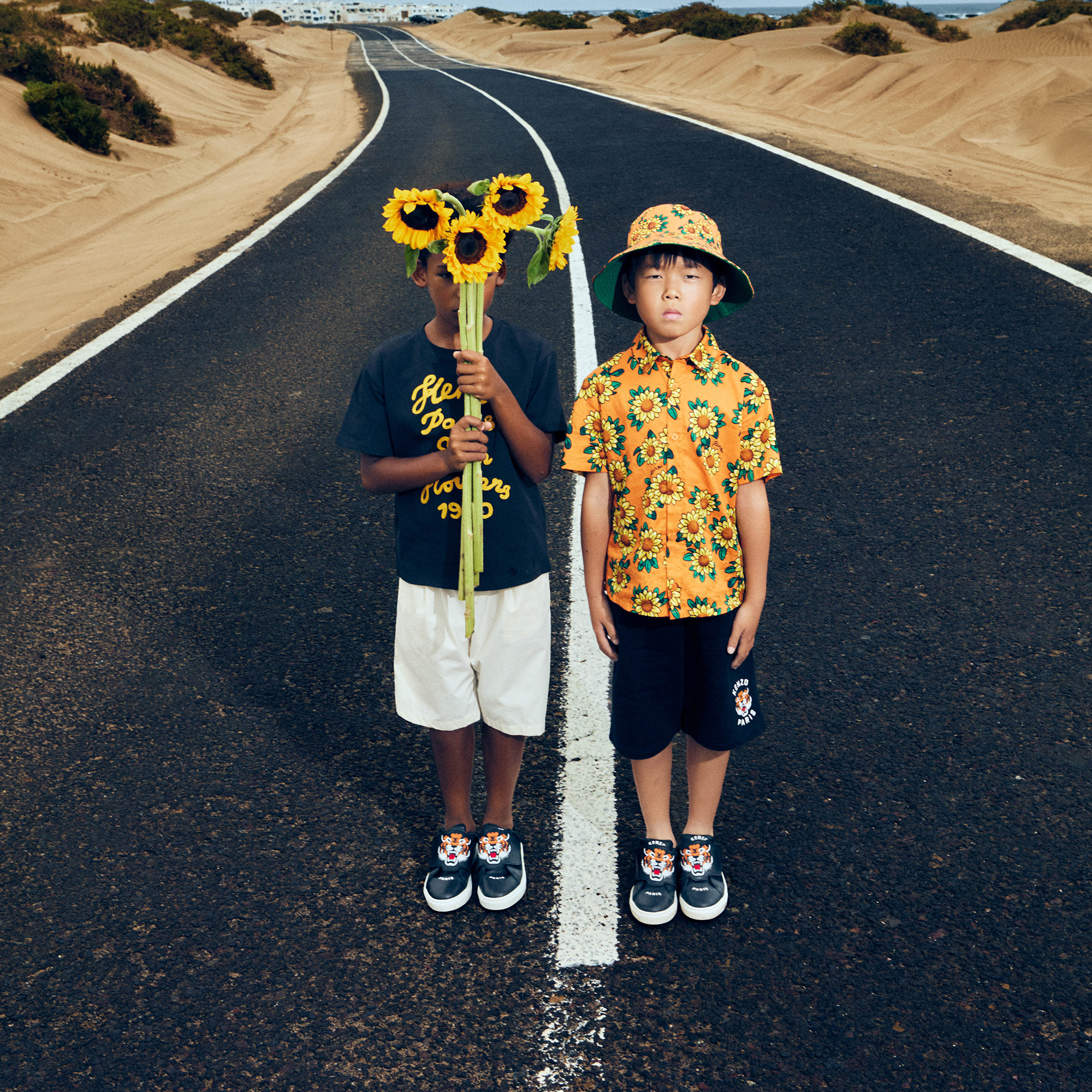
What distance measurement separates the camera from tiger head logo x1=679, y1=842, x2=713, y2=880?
2.82 metres

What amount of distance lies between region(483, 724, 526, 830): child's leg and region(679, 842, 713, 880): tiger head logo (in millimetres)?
505

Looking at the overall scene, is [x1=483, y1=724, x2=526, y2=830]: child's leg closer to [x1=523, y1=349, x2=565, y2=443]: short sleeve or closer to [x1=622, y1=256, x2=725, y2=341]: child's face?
[x1=523, y1=349, x2=565, y2=443]: short sleeve

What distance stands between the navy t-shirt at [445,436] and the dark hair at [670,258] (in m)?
A: 0.30

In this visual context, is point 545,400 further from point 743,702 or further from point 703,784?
point 703,784

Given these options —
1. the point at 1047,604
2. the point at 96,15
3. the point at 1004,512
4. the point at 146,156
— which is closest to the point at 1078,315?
the point at 1004,512

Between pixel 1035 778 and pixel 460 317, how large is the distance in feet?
7.67

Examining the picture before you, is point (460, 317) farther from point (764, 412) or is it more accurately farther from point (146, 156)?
point (146, 156)

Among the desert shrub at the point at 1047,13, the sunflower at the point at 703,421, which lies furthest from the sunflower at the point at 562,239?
the desert shrub at the point at 1047,13

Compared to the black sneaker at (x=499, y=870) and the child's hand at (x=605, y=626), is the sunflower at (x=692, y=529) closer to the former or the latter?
the child's hand at (x=605, y=626)

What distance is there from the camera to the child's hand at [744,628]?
256cm

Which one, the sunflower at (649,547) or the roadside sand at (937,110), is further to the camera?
the roadside sand at (937,110)

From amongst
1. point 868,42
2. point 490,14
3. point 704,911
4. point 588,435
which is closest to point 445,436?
point 588,435

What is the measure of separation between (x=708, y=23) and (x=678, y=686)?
1752 inches

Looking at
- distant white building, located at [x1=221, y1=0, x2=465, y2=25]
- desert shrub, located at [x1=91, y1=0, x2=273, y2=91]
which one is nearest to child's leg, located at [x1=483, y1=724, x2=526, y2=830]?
desert shrub, located at [x1=91, y1=0, x2=273, y2=91]
